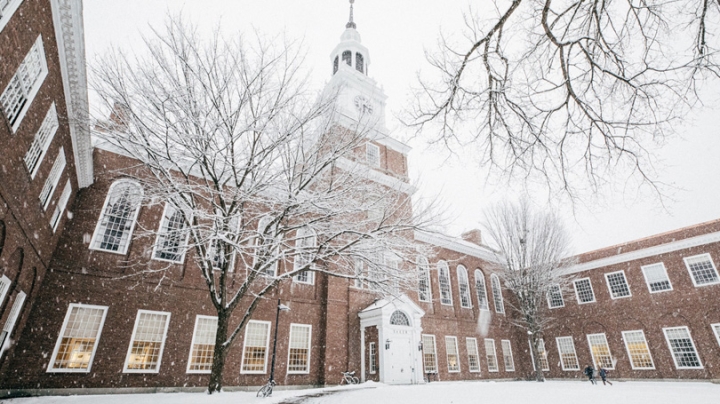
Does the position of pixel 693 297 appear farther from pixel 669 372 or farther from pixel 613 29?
pixel 613 29

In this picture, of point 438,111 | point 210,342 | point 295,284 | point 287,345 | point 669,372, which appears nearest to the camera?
point 438,111

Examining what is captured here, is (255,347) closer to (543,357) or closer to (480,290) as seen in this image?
(480,290)

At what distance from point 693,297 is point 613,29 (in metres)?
24.9

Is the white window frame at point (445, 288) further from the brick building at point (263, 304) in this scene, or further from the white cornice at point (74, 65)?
the white cornice at point (74, 65)

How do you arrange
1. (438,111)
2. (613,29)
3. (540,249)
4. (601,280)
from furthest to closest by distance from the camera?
(601,280) → (540,249) → (438,111) → (613,29)

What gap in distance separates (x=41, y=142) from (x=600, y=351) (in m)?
32.2

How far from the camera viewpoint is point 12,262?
8984 mm

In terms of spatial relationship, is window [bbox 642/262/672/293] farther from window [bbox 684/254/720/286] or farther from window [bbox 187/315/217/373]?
window [bbox 187/315/217/373]

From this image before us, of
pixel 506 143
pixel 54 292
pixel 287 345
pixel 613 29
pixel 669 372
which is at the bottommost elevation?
pixel 669 372

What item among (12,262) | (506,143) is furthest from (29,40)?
(506,143)

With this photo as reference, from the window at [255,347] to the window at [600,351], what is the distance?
22.9m

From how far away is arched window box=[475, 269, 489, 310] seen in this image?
26.2m

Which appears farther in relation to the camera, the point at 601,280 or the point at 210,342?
the point at 601,280

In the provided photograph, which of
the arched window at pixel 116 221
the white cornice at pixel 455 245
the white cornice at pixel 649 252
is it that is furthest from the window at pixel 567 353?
the arched window at pixel 116 221
